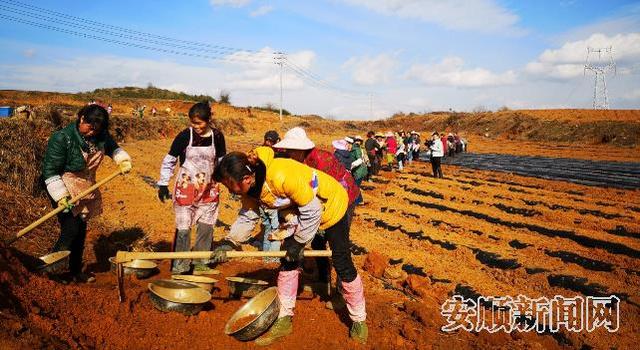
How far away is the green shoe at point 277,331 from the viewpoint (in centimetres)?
335

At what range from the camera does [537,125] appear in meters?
37.0

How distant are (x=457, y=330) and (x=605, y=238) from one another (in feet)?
16.4

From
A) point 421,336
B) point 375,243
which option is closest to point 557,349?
point 421,336

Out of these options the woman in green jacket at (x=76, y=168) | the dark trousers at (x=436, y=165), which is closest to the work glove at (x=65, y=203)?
the woman in green jacket at (x=76, y=168)

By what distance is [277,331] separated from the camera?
11.2 feet

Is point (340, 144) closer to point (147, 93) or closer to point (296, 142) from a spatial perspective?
point (296, 142)

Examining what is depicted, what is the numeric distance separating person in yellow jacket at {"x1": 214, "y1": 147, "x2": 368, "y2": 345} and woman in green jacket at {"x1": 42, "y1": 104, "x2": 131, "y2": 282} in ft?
4.78

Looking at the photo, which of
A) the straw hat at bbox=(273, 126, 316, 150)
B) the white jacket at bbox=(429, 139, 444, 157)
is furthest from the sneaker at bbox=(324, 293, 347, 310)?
the white jacket at bbox=(429, 139, 444, 157)

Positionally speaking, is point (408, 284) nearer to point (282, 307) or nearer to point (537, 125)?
point (282, 307)

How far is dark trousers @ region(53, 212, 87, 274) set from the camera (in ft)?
12.8

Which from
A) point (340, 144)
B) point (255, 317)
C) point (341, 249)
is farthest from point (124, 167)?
point (340, 144)

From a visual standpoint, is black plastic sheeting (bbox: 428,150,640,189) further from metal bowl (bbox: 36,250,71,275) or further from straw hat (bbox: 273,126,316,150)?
metal bowl (bbox: 36,250,71,275)

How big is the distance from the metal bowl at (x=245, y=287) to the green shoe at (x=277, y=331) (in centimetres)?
74

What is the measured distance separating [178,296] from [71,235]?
1.17 meters
